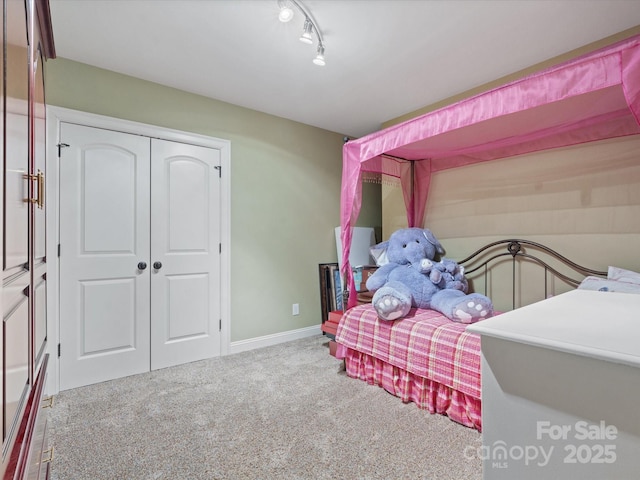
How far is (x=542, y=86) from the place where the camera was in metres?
1.59

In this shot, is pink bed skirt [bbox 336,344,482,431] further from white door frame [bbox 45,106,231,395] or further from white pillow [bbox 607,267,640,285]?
white door frame [bbox 45,106,231,395]

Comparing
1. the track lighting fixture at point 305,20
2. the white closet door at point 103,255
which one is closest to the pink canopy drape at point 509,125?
the track lighting fixture at point 305,20

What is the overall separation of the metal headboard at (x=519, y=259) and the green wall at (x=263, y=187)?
1671 mm

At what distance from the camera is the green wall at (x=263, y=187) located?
2.76m

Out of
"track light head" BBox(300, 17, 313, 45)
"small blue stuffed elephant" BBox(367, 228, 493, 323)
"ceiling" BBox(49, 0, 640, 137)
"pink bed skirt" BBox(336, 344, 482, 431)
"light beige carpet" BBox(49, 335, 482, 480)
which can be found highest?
"ceiling" BBox(49, 0, 640, 137)

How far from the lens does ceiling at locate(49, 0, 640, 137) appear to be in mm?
1949

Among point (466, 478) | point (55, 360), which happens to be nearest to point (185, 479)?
point (466, 478)

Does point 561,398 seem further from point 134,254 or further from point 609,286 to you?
point 134,254

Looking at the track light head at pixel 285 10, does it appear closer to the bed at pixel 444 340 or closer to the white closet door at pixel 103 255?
the white closet door at pixel 103 255

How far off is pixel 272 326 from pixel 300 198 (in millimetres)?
1461

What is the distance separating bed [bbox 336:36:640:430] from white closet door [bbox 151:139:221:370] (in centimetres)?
130

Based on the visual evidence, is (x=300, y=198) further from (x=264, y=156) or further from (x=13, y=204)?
(x=13, y=204)

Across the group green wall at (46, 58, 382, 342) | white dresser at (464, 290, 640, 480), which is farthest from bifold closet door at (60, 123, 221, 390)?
white dresser at (464, 290, 640, 480)

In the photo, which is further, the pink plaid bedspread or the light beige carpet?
the pink plaid bedspread
